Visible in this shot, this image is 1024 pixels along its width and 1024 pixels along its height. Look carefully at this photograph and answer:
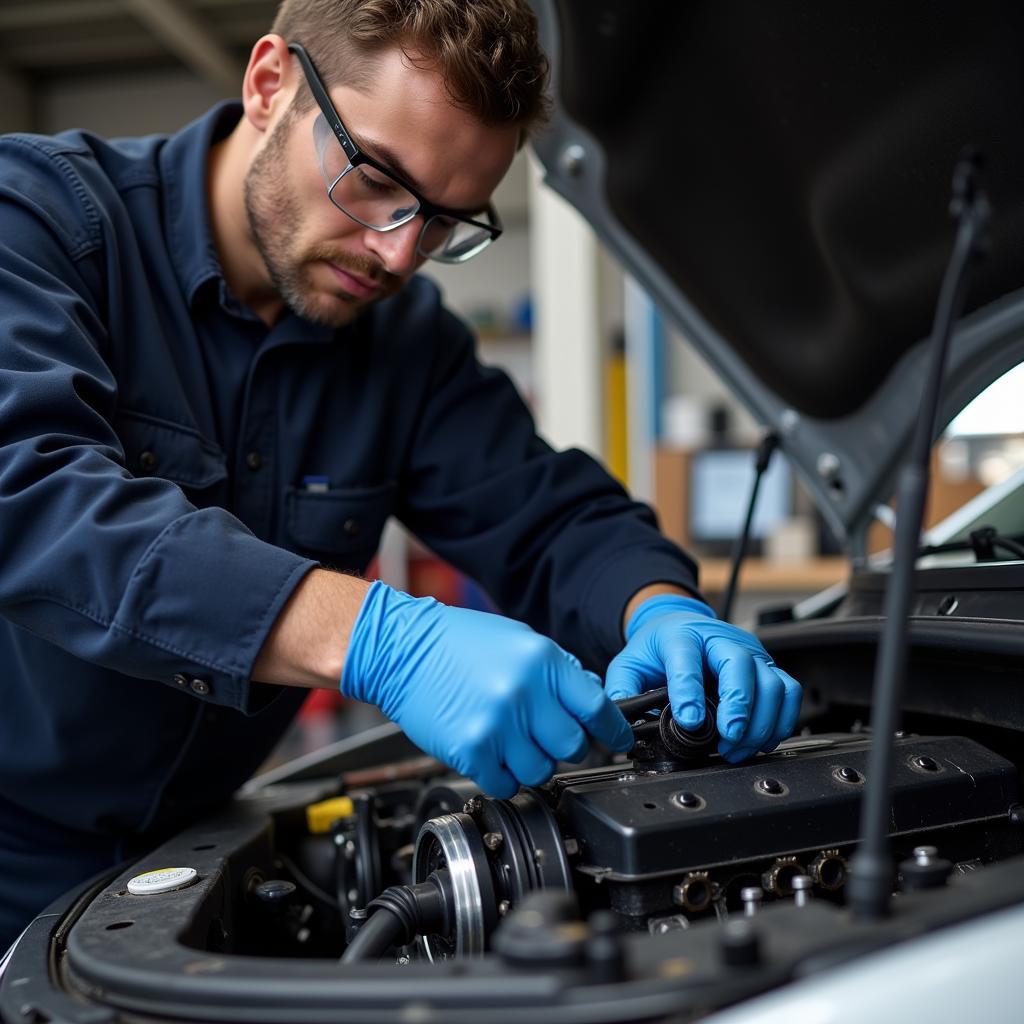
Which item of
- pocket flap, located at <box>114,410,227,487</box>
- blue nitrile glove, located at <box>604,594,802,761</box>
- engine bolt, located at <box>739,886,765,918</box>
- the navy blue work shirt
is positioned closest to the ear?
the navy blue work shirt

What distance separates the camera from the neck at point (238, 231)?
1.40 meters

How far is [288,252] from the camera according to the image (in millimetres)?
1322

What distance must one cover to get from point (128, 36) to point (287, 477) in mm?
6350

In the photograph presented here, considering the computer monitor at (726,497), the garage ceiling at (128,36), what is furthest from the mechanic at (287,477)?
the garage ceiling at (128,36)

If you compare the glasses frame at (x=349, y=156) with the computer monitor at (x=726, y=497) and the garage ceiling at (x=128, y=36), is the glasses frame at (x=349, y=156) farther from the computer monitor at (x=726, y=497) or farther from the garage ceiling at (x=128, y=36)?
the garage ceiling at (x=128, y=36)

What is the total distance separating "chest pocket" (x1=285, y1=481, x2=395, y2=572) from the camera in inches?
55.4

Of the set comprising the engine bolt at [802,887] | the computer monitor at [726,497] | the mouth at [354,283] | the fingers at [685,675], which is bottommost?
the computer monitor at [726,497]

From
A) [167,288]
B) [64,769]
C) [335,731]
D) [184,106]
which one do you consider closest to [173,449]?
[167,288]

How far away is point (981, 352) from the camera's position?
4.34 feet

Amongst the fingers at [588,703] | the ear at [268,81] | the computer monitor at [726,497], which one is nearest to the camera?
the fingers at [588,703]

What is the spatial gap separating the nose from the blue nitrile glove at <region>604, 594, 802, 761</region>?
1.66 ft

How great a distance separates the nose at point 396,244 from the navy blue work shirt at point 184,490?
0.19 metres

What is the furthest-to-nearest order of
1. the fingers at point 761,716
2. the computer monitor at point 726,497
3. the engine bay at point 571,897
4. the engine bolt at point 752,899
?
the computer monitor at point 726,497, the fingers at point 761,716, the engine bolt at point 752,899, the engine bay at point 571,897

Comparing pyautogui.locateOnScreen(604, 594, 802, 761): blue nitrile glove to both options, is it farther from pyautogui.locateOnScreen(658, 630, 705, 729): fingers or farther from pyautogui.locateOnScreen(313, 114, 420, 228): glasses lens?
pyautogui.locateOnScreen(313, 114, 420, 228): glasses lens
